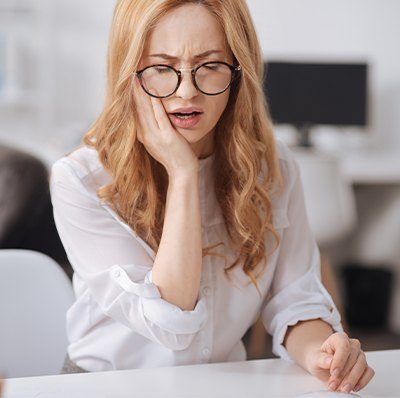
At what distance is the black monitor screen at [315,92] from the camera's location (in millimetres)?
3842

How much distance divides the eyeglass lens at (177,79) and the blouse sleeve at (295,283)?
0.84 ft

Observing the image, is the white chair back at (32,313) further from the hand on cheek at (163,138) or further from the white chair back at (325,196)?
the white chair back at (325,196)

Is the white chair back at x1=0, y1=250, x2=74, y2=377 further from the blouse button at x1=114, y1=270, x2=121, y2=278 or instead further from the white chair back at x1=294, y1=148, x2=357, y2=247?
the white chair back at x1=294, y1=148, x2=357, y2=247

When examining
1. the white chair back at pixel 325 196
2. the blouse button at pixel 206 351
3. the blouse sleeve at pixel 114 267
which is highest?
the blouse sleeve at pixel 114 267

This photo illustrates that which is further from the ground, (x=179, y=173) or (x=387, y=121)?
(x=179, y=173)

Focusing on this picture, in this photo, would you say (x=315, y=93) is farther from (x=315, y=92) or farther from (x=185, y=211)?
(x=185, y=211)

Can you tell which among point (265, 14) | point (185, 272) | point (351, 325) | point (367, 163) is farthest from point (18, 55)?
point (185, 272)

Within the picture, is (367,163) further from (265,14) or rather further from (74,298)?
(74,298)

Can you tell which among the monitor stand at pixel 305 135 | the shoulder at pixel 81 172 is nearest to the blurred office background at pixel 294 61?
the monitor stand at pixel 305 135

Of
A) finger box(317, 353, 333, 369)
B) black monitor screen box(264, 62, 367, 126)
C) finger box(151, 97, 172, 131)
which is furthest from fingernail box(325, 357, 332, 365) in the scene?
black monitor screen box(264, 62, 367, 126)

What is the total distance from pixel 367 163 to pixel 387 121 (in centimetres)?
60

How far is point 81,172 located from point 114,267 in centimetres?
18

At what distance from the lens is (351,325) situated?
3783 millimetres

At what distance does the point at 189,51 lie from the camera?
117cm
